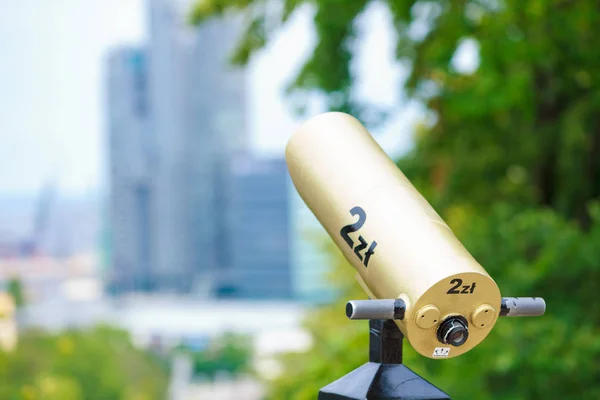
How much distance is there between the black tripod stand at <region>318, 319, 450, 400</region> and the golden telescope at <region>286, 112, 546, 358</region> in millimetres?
43

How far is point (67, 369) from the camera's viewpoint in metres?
19.0

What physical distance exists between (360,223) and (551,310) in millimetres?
3077

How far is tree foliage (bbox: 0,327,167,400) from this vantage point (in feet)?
55.3

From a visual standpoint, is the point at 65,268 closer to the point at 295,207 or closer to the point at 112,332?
the point at 295,207

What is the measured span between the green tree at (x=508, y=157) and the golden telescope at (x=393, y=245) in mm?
2299

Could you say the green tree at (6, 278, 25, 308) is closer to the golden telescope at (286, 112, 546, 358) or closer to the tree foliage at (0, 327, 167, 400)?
the tree foliage at (0, 327, 167, 400)

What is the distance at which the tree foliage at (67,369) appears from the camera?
1684 cm

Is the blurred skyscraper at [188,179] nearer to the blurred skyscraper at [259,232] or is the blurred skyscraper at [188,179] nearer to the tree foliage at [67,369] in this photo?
the blurred skyscraper at [259,232]

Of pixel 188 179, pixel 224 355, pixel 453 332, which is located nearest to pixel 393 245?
pixel 453 332

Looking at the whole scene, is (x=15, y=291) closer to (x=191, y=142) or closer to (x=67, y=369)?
(x=67, y=369)

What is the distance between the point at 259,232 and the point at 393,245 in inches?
2246

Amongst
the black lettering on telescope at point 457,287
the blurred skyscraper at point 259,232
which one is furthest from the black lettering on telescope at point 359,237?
the blurred skyscraper at point 259,232

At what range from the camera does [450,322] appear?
109 centimetres

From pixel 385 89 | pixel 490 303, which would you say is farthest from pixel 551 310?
pixel 490 303
